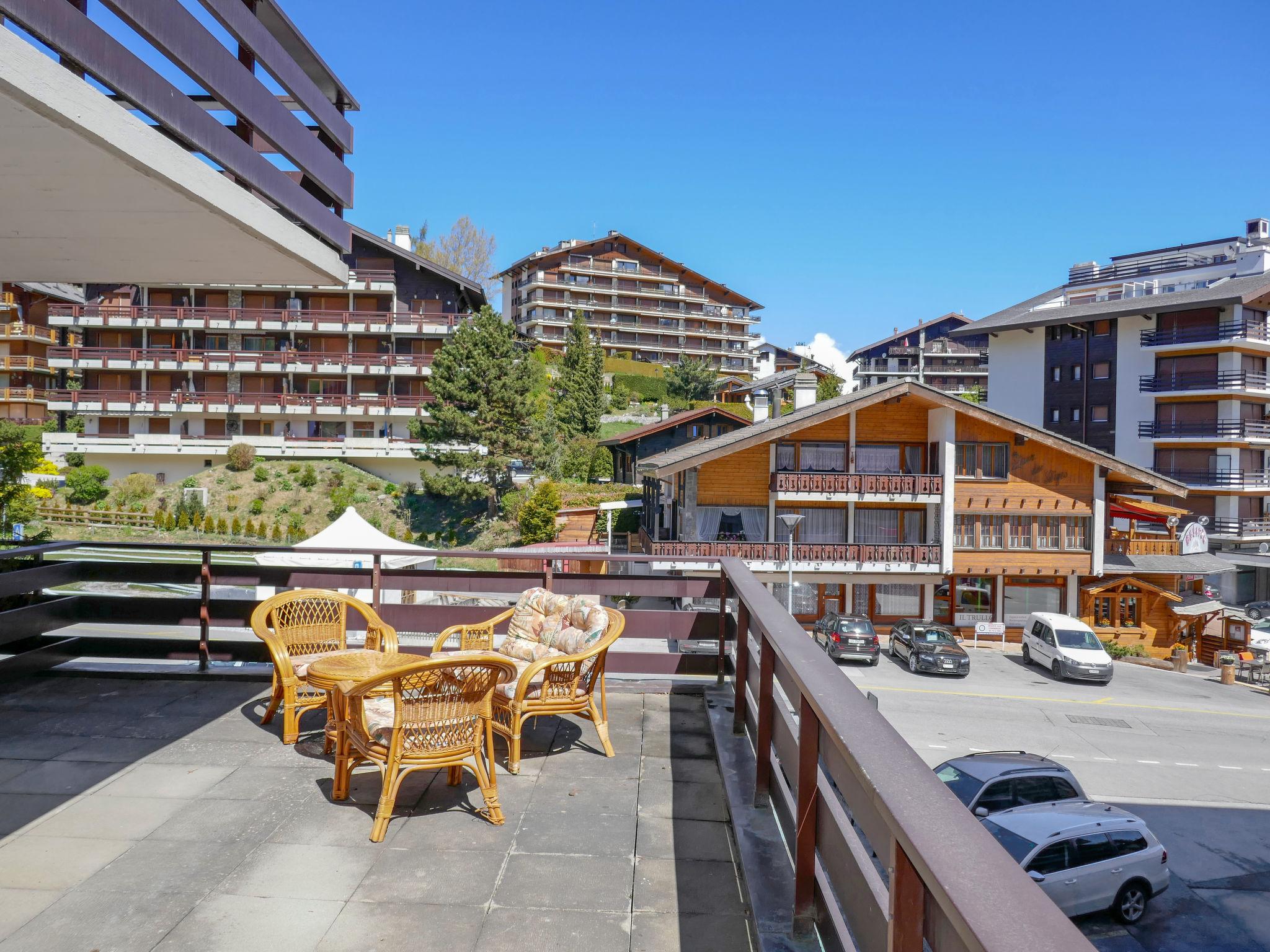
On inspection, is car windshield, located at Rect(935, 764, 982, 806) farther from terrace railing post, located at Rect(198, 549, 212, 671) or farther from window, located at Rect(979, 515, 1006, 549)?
window, located at Rect(979, 515, 1006, 549)

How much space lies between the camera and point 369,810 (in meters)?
3.70

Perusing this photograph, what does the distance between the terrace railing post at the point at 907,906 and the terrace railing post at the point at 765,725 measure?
1.53 m

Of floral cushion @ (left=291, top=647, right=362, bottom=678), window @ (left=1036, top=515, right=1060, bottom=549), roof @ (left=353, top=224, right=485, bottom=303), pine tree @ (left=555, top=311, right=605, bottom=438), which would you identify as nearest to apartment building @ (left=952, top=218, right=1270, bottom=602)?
window @ (left=1036, top=515, right=1060, bottom=549)

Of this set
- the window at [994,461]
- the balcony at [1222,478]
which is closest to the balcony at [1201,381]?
the balcony at [1222,478]

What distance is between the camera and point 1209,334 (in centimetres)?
3800

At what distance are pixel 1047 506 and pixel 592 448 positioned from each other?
19.8m

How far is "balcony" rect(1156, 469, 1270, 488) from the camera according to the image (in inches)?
1491

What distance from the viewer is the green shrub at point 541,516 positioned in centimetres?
3088

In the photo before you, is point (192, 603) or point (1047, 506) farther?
point (1047, 506)

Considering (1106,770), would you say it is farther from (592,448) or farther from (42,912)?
(592,448)

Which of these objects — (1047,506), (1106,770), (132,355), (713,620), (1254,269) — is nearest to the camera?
(713,620)

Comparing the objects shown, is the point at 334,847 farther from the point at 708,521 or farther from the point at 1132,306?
the point at 1132,306

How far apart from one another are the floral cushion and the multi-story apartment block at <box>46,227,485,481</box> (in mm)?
35149

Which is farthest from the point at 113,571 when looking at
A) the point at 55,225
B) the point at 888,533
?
the point at 888,533
